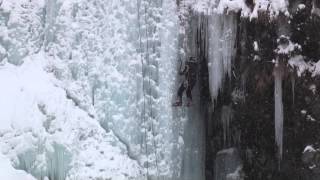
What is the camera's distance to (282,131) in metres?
7.60

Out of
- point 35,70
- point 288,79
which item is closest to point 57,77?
point 35,70

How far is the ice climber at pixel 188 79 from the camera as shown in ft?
25.2

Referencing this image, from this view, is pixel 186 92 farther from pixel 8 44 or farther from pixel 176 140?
pixel 8 44

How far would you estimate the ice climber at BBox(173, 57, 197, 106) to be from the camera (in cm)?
768

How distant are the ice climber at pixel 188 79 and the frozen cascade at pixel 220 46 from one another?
179mm

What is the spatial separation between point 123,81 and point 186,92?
707mm

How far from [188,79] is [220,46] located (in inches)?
19.9

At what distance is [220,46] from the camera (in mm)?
7652

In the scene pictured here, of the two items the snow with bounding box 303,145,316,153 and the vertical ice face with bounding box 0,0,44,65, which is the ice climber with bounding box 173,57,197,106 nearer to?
the snow with bounding box 303,145,316,153

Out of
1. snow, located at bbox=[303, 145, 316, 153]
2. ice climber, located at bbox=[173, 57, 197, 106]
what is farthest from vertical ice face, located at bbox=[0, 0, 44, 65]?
snow, located at bbox=[303, 145, 316, 153]

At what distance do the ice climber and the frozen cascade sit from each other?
7.1 inches

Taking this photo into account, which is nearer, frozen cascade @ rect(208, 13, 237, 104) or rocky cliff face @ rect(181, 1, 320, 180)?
rocky cliff face @ rect(181, 1, 320, 180)

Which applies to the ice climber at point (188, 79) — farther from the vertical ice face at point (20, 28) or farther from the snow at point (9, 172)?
the snow at point (9, 172)

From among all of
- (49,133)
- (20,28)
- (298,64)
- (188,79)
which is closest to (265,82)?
(298,64)
